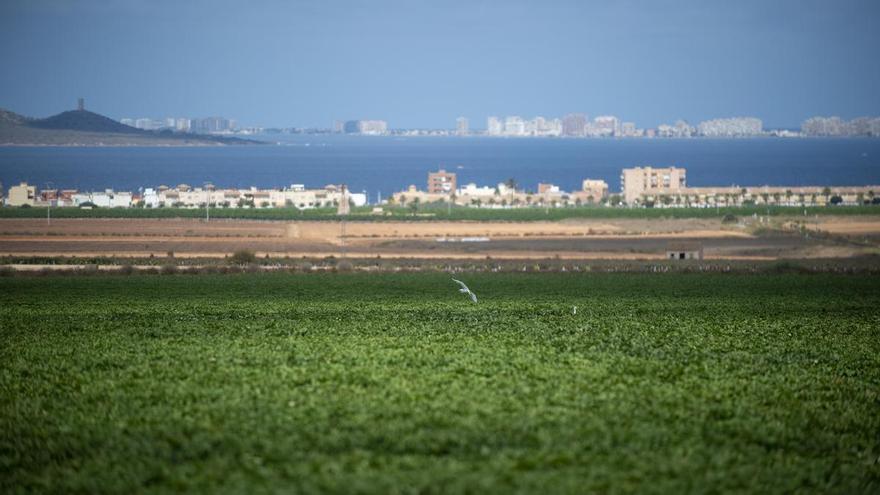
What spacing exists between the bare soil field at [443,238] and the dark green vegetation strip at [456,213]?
3427 mm

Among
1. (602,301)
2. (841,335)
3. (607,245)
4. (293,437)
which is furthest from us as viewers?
(607,245)

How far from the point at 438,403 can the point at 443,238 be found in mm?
52859

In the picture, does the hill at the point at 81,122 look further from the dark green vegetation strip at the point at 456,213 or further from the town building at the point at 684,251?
the town building at the point at 684,251

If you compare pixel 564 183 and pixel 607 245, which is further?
pixel 564 183

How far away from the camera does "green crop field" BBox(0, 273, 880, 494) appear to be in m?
10.1

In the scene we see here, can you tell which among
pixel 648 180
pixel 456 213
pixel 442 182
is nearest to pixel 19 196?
pixel 456 213

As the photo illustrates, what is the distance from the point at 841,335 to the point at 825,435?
337 inches

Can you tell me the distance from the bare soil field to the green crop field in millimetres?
33791

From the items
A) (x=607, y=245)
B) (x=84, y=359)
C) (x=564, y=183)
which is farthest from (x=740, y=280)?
(x=564, y=183)

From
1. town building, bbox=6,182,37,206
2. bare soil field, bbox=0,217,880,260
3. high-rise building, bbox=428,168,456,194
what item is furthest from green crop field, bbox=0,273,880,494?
high-rise building, bbox=428,168,456,194

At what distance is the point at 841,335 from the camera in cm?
1978

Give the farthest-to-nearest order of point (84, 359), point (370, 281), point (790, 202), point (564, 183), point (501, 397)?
1. point (564, 183)
2. point (790, 202)
3. point (370, 281)
4. point (84, 359)
5. point (501, 397)

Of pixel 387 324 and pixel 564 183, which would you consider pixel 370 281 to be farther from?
pixel 564 183

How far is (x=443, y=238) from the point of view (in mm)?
65500
